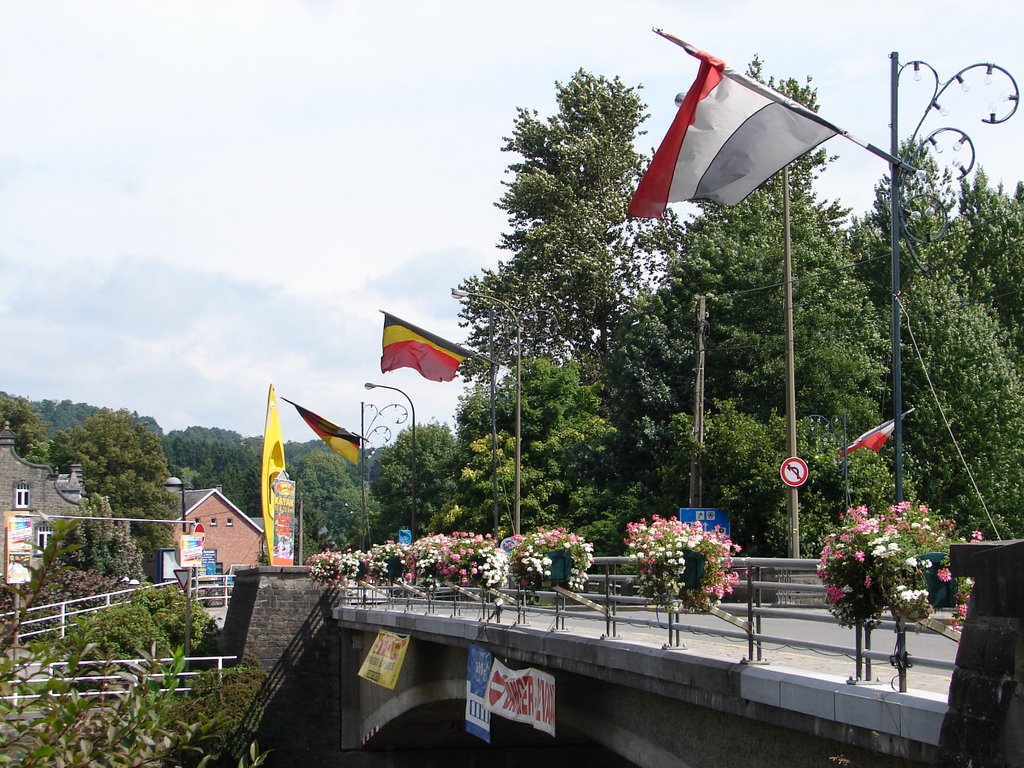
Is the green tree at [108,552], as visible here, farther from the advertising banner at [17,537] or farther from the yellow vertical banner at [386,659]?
the yellow vertical banner at [386,659]

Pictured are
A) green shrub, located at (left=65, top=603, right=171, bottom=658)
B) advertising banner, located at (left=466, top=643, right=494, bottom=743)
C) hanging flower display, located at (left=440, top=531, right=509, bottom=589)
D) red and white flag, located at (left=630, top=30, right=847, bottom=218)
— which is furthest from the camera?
green shrub, located at (left=65, top=603, right=171, bottom=658)

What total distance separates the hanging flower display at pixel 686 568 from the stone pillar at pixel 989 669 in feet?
13.6

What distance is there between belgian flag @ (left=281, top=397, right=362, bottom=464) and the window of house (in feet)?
123

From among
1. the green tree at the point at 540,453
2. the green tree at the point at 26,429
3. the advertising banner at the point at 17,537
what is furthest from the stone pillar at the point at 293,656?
the green tree at the point at 26,429

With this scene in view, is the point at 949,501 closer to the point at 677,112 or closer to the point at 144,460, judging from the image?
the point at 677,112

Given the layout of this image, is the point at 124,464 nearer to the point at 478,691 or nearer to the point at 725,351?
the point at 725,351

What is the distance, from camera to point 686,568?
1130cm

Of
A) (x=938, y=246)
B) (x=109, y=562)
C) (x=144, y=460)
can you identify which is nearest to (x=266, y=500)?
(x=109, y=562)

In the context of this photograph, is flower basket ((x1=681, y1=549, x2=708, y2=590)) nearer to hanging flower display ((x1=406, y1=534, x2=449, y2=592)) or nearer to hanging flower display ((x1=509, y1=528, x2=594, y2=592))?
hanging flower display ((x1=509, y1=528, x2=594, y2=592))

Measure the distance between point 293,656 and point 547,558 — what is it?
64.6 ft

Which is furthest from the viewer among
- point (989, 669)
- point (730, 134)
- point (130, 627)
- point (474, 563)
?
point (130, 627)

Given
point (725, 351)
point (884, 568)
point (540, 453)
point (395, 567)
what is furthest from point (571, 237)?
point (884, 568)

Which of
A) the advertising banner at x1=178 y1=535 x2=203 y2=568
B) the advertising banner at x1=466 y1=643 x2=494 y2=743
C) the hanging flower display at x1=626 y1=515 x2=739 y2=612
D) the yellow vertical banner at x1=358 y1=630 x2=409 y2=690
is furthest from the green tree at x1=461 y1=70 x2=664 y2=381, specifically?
the hanging flower display at x1=626 y1=515 x2=739 y2=612

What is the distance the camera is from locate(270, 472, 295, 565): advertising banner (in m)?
36.8
